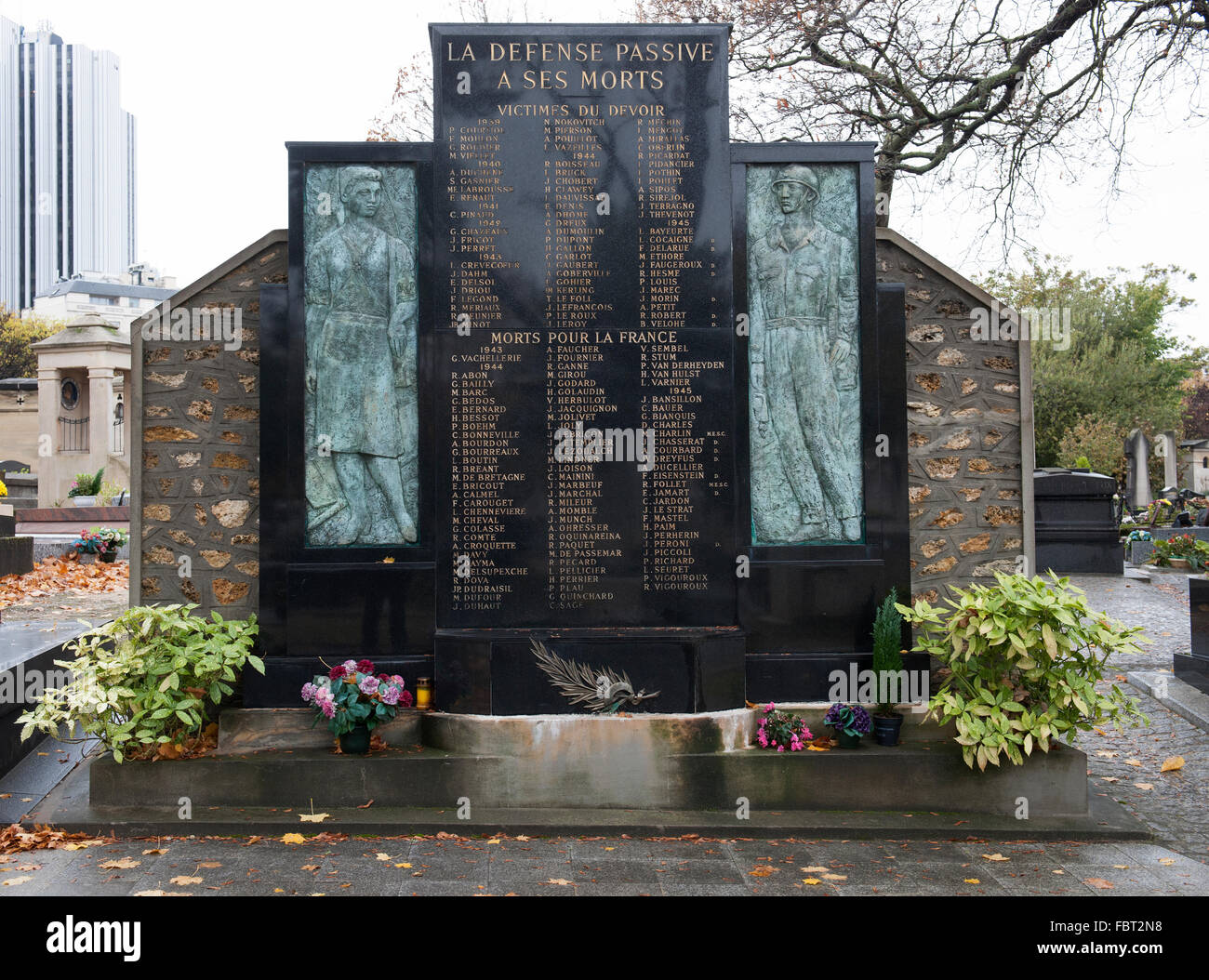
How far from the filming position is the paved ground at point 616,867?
198 inches

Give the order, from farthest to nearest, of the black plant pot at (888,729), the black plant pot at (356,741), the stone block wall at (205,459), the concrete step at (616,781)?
the stone block wall at (205,459)
the black plant pot at (888,729)
the black plant pot at (356,741)
the concrete step at (616,781)

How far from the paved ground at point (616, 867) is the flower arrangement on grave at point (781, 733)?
699 mm

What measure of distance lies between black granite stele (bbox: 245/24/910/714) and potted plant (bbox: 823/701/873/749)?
284 mm

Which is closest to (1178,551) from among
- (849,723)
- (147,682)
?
(849,723)

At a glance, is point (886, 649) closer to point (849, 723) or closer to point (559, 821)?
point (849, 723)

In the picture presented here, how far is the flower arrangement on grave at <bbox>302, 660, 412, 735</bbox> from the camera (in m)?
6.15

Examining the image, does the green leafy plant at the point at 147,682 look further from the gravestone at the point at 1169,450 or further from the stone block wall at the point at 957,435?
the gravestone at the point at 1169,450

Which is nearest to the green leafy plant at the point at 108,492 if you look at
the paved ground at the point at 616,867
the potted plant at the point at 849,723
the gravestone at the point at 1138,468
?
the paved ground at the point at 616,867

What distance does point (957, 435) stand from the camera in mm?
7113

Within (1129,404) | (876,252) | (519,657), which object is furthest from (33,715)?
(1129,404)

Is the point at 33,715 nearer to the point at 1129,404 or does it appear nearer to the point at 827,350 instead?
the point at 827,350

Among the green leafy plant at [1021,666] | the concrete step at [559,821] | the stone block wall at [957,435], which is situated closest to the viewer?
the concrete step at [559,821]

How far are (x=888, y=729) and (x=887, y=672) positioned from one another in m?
0.39

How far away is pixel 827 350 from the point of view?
670 cm
